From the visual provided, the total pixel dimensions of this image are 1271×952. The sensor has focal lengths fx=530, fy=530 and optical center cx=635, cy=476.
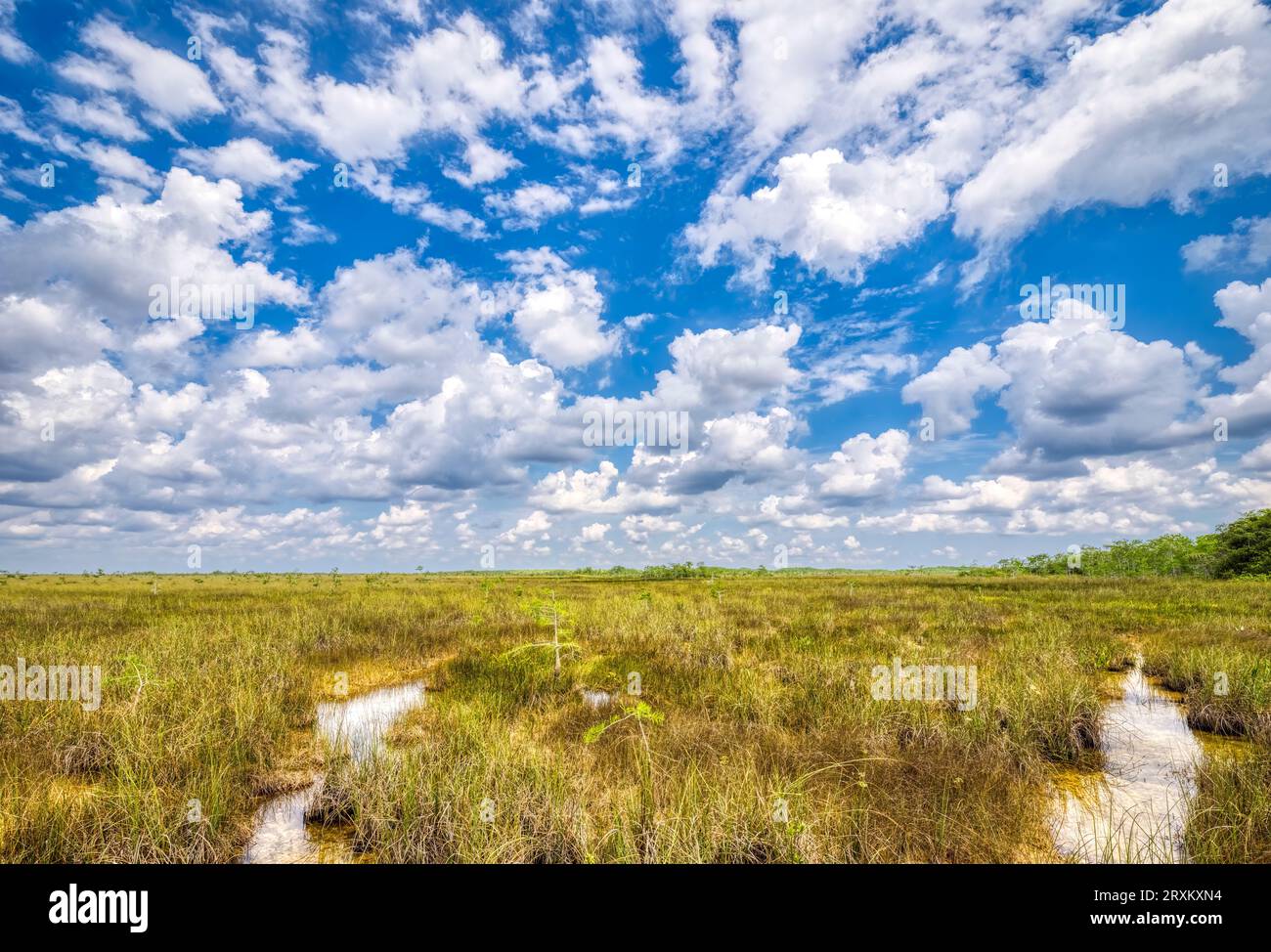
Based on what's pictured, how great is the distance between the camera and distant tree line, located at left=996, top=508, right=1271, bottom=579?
144ft

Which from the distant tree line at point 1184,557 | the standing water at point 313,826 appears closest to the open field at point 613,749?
→ the standing water at point 313,826

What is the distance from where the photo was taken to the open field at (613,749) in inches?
168

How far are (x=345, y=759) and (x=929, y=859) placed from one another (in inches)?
221

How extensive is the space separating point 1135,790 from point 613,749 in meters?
5.61

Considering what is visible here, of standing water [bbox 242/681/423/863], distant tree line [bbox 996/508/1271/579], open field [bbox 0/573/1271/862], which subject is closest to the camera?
open field [bbox 0/573/1271/862]

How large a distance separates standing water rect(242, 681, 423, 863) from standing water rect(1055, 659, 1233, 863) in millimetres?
6272

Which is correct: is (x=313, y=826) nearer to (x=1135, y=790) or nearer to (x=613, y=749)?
(x=613, y=749)

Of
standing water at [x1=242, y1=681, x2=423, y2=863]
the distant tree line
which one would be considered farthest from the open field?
the distant tree line

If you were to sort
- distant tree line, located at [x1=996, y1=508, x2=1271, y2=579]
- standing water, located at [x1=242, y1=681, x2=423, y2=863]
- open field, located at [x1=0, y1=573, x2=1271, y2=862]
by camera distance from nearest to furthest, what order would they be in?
open field, located at [x1=0, y1=573, x2=1271, y2=862], standing water, located at [x1=242, y1=681, x2=423, y2=863], distant tree line, located at [x1=996, y1=508, x2=1271, y2=579]

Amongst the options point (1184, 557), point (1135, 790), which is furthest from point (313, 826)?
point (1184, 557)

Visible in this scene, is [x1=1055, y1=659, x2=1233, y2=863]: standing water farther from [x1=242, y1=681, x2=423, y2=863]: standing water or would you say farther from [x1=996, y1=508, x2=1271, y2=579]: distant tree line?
[x1=996, y1=508, x2=1271, y2=579]: distant tree line

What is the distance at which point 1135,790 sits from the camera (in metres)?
5.63
